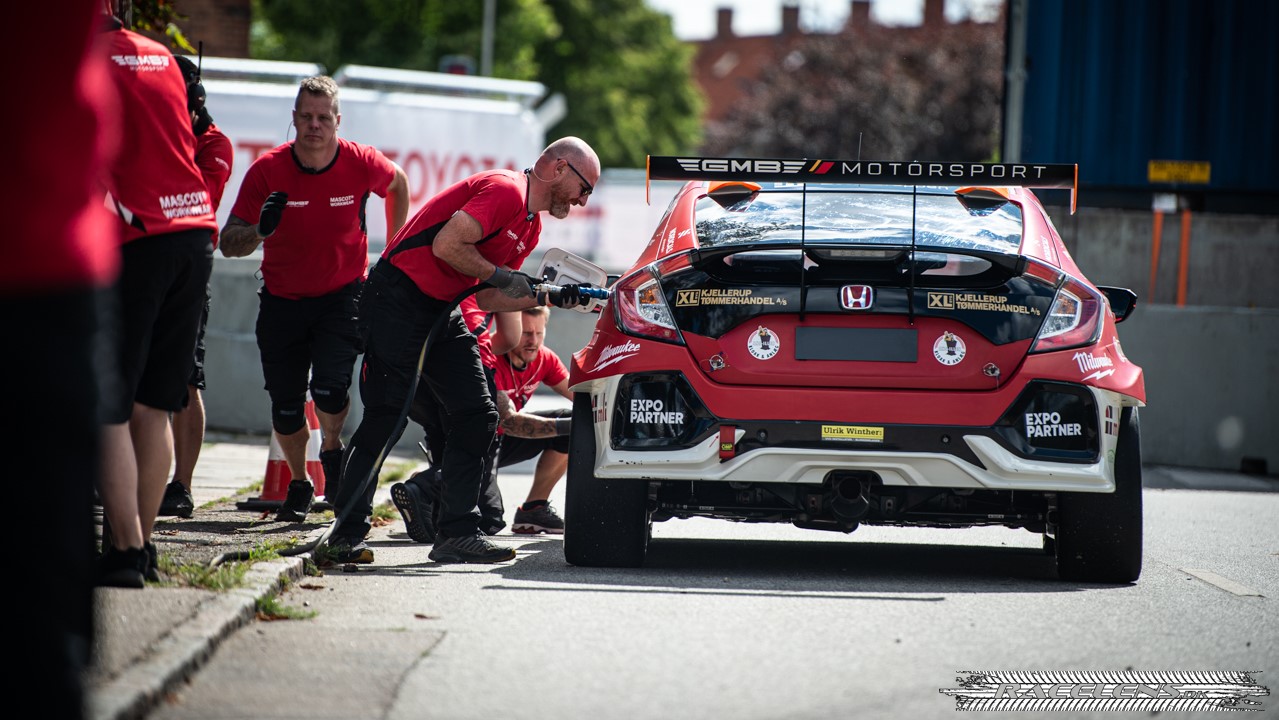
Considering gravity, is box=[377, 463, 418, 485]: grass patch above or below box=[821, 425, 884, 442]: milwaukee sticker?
below

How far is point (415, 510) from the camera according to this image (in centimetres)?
727

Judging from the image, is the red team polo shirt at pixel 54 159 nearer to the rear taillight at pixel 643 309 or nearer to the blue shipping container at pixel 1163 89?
the rear taillight at pixel 643 309

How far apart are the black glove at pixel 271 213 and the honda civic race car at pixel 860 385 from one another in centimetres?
170

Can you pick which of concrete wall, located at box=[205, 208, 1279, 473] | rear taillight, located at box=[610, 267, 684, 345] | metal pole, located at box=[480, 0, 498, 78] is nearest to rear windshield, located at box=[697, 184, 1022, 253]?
rear taillight, located at box=[610, 267, 684, 345]

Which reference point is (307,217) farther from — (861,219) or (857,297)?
(857,297)

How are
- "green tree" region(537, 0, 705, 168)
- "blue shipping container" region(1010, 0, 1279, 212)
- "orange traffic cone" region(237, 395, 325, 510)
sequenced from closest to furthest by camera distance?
"orange traffic cone" region(237, 395, 325, 510), "blue shipping container" region(1010, 0, 1279, 212), "green tree" region(537, 0, 705, 168)

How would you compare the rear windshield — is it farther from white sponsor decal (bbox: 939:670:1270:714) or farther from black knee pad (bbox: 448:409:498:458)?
white sponsor decal (bbox: 939:670:1270:714)

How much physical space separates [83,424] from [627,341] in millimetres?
3507

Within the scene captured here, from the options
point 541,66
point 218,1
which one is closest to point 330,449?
point 218,1

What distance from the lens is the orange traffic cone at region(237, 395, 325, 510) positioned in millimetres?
7910

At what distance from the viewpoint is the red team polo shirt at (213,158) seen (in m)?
7.12

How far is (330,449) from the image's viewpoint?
319 inches

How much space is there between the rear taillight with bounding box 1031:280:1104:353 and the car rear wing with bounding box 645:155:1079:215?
1.24 feet

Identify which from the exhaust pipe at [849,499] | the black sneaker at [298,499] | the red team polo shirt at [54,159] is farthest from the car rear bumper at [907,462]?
the red team polo shirt at [54,159]
